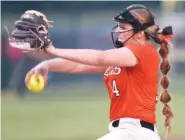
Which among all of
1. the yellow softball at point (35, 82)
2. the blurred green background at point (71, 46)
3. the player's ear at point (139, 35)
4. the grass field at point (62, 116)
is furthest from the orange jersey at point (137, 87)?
the blurred green background at point (71, 46)

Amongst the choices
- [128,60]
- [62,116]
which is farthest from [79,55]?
[62,116]

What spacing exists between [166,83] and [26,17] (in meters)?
1.44

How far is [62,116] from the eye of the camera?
15414 mm

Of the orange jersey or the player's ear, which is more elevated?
the player's ear

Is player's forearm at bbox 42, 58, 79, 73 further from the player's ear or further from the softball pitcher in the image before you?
the player's ear

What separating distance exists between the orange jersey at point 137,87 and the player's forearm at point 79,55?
13.1 inches

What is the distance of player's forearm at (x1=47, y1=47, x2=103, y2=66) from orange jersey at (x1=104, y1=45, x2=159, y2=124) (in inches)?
13.1

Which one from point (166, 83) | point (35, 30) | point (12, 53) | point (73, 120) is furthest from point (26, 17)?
point (12, 53)

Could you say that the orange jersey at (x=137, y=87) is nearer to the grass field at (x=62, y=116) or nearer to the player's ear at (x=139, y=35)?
the player's ear at (x=139, y=35)

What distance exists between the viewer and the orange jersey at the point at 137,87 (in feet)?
18.7

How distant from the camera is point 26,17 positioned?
543 cm

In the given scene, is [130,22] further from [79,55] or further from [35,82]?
[35,82]

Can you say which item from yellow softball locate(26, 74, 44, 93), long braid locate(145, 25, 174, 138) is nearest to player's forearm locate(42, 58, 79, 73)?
yellow softball locate(26, 74, 44, 93)

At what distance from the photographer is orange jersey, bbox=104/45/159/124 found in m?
5.71
